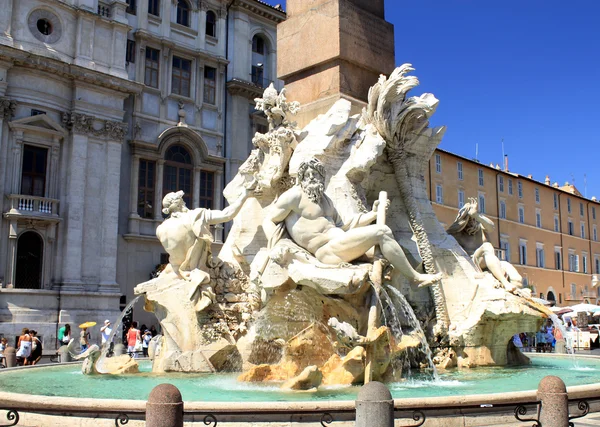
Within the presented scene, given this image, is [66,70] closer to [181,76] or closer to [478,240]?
[181,76]

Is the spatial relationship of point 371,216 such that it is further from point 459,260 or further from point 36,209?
point 36,209

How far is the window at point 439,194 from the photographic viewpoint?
38188 millimetres

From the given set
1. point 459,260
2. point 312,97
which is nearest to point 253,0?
point 312,97

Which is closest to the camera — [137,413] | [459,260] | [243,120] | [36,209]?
[137,413]

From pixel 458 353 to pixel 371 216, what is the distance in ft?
8.22

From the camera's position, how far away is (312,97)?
36.6ft

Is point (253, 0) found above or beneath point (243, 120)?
above

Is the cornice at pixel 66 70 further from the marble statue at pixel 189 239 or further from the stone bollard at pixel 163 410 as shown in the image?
the stone bollard at pixel 163 410

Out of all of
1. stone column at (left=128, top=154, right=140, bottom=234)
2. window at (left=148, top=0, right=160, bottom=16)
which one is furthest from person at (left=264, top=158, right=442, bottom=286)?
window at (left=148, top=0, right=160, bottom=16)

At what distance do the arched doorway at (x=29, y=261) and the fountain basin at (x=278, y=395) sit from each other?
16.1 metres

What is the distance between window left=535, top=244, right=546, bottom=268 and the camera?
45.4 metres

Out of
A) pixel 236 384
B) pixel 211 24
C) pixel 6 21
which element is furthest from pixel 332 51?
pixel 211 24

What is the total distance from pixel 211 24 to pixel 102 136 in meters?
9.44

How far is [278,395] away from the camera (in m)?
6.56
